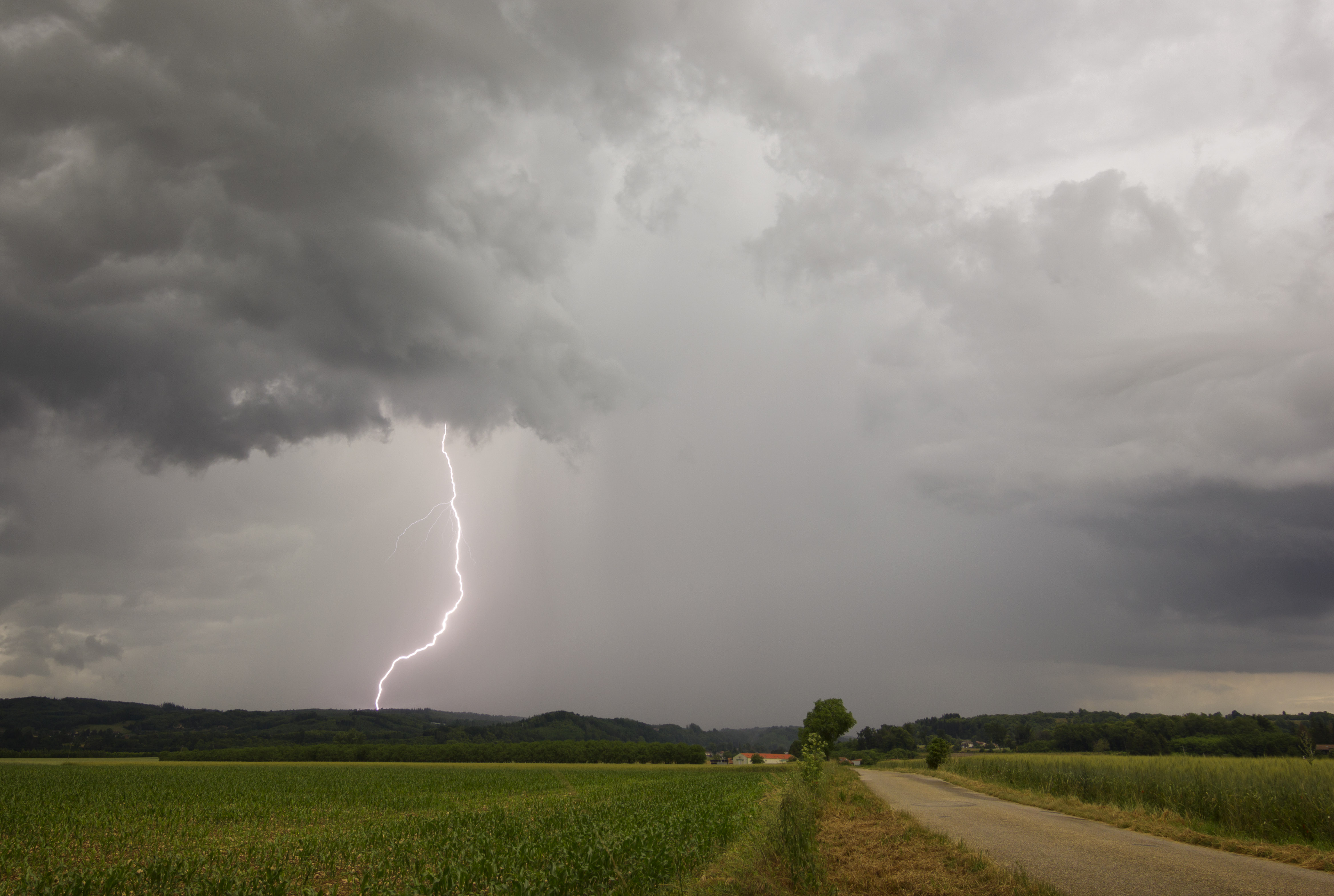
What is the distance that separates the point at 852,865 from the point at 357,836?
1428 centimetres

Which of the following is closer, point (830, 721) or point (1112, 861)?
point (1112, 861)

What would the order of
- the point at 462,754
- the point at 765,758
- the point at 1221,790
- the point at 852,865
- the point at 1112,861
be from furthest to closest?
the point at 765,758 → the point at 462,754 → the point at 1221,790 → the point at 1112,861 → the point at 852,865

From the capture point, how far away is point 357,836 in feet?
58.4

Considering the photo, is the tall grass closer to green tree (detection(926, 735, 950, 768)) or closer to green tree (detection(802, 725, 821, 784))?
green tree (detection(802, 725, 821, 784))

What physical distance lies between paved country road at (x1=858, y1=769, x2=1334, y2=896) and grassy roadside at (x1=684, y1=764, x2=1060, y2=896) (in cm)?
75

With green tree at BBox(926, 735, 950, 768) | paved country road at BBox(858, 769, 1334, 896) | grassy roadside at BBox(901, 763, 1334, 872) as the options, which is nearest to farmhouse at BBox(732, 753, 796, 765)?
green tree at BBox(926, 735, 950, 768)

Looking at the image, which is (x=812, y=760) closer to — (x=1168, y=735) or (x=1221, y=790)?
(x=1221, y=790)

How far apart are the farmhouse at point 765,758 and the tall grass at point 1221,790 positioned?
253 feet

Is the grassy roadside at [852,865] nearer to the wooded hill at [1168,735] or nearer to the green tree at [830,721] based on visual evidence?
the wooded hill at [1168,735]

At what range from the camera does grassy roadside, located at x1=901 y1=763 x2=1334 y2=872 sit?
12.4 metres

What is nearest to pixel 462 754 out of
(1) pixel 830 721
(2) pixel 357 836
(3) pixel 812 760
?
(1) pixel 830 721

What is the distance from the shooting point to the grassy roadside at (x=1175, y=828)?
1237cm

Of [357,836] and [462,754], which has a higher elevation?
[357,836]

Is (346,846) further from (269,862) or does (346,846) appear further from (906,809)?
(906,809)
